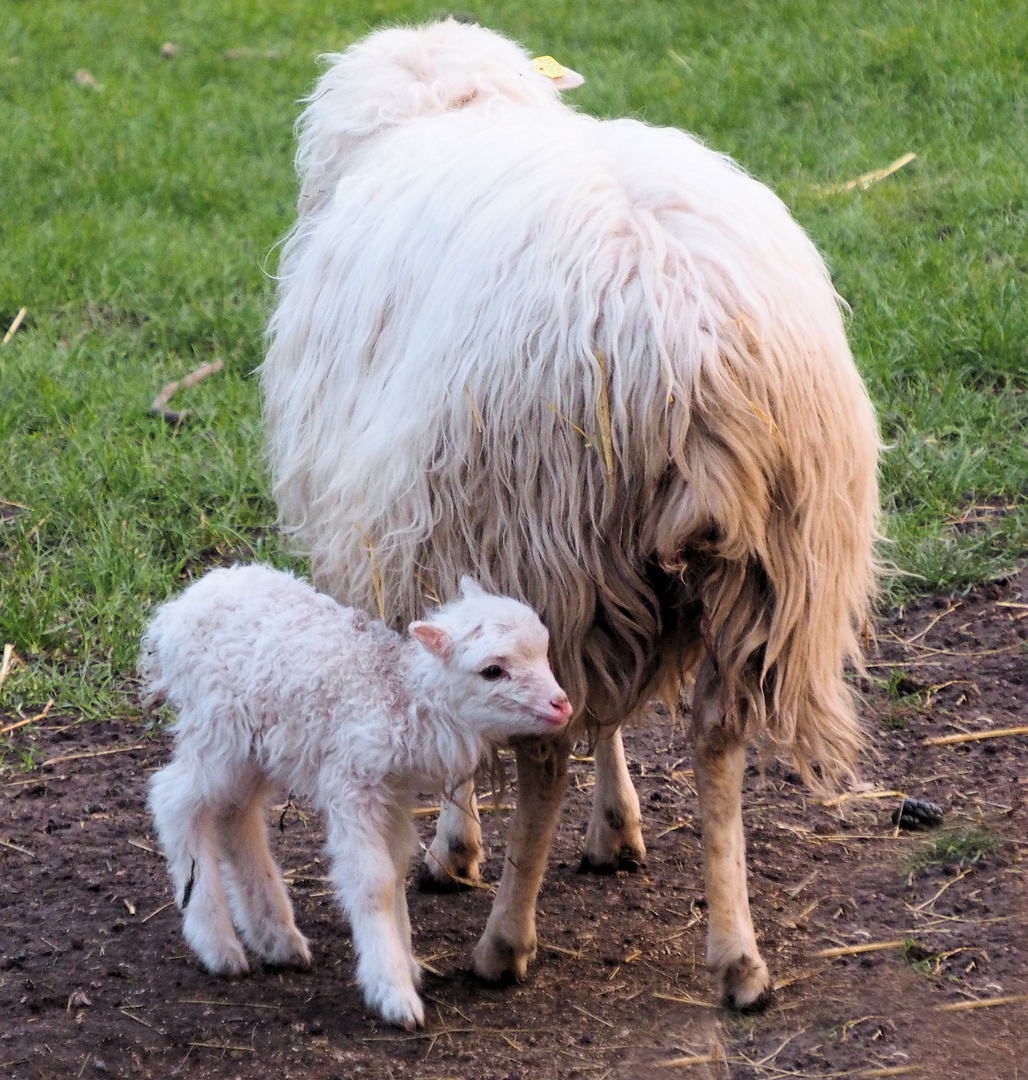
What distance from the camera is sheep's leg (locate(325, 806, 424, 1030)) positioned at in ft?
8.39

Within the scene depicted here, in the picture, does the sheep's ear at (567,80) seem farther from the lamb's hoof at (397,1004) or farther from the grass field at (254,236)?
the lamb's hoof at (397,1004)

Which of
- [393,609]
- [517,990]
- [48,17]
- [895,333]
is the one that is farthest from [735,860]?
[48,17]

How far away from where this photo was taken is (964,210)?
6.21m

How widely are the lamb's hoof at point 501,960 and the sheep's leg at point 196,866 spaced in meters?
0.46

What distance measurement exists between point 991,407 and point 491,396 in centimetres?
300

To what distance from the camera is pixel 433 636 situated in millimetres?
2451

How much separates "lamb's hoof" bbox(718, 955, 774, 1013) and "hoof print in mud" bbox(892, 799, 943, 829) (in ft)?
2.63

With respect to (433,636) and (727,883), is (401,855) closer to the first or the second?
(433,636)

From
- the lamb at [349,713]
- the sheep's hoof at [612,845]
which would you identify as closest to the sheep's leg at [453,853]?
the sheep's hoof at [612,845]

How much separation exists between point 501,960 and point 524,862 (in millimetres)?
211

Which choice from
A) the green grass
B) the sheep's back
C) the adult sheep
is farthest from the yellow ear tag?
the green grass

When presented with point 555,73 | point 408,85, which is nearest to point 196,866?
point 408,85

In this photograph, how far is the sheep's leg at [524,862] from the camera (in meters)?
2.80

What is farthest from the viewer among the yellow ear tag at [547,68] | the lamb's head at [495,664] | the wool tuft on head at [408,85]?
the yellow ear tag at [547,68]
